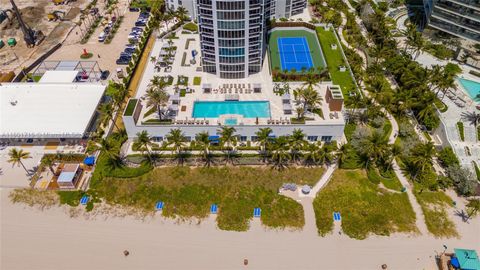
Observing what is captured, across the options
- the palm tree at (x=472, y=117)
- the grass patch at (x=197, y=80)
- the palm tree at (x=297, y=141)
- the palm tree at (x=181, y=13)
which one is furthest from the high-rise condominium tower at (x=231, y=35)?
the palm tree at (x=472, y=117)

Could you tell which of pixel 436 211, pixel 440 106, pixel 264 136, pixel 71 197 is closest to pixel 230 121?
pixel 264 136

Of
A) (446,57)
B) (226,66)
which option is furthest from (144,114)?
(446,57)

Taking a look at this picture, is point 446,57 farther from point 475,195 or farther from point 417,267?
point 417,267

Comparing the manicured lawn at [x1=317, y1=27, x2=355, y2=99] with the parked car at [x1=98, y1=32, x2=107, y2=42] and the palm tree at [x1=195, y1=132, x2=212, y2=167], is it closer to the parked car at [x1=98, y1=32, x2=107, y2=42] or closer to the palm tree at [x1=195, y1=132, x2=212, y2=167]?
the palm tree at [x1=195, y1=132, x2=212, y2=167]

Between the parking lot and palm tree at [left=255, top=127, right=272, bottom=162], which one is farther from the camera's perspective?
the parking lot

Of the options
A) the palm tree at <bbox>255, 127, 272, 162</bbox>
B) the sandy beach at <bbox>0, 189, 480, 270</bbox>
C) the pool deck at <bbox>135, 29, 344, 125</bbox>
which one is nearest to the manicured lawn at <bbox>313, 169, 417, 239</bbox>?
the sandy beach at <bbox>0, 189, 480, 270</bbox>

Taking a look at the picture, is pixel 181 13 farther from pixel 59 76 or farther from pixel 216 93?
pixel 59 76
